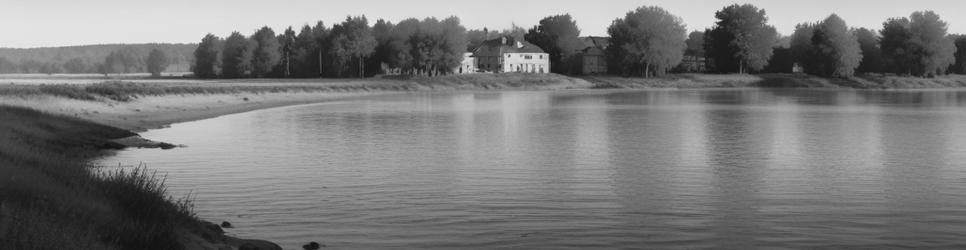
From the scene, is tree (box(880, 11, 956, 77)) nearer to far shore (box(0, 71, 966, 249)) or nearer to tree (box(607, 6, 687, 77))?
far shore (box(0, 71, 966, 249))

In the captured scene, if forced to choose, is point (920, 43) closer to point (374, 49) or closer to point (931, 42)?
point (931, 42)

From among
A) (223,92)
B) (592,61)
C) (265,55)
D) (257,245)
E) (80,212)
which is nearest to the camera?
(80,212)

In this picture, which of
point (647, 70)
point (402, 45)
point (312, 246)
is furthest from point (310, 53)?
point (312, 246)

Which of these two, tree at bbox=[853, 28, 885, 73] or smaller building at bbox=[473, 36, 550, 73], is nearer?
tree at bbox=[853, 28, 885, 73]

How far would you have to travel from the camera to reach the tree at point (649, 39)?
160m

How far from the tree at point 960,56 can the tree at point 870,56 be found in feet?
47.6

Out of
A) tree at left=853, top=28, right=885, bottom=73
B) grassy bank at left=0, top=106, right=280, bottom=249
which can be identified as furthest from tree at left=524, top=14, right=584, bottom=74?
grassy bank at left=0, top=106, right=280, bottom=249

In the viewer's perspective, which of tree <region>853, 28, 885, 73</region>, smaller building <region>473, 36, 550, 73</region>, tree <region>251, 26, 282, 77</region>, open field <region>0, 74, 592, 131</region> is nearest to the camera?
open field <region>0, 74, 592, 131</region>

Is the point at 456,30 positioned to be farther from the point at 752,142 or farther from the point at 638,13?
the point at 752,142

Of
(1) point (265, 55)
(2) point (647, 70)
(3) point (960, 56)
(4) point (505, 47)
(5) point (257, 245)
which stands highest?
(4) point (505, 47)

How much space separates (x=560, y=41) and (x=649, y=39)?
1191 inches

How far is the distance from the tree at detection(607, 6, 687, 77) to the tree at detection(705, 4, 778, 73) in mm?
8323

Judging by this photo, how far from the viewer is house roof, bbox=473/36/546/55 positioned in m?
182

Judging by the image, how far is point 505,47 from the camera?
610 ft
